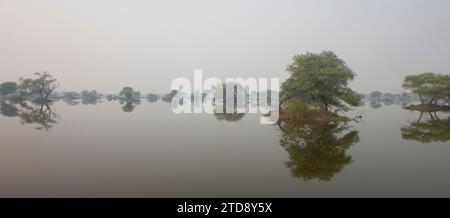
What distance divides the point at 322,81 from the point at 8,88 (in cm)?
9008

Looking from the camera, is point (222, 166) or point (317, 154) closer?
point (222, 166)

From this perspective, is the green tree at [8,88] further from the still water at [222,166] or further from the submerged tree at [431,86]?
the submerged tree at [431,86]

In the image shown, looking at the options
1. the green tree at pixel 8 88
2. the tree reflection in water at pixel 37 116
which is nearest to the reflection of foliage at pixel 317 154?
→ the tree reflection in water at pixel 37 116

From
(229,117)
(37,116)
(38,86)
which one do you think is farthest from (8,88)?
Result: (229,117)

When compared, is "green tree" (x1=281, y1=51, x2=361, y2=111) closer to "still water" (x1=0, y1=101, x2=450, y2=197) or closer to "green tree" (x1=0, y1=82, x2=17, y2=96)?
"still water" (x1=0, y1=101, x2=450, y2=197)

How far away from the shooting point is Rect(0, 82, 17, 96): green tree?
8775cm

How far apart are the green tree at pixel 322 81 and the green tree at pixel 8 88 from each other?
84.3 m

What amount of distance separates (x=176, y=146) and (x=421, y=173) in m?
10.7

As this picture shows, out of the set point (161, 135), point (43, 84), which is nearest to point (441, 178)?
point (161, 135)

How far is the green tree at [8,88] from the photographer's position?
87.8 meters

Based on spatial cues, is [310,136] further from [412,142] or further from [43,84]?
[43,84]

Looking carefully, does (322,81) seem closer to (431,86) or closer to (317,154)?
(317,154)

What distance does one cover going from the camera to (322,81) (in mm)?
33125

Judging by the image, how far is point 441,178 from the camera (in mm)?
10406
